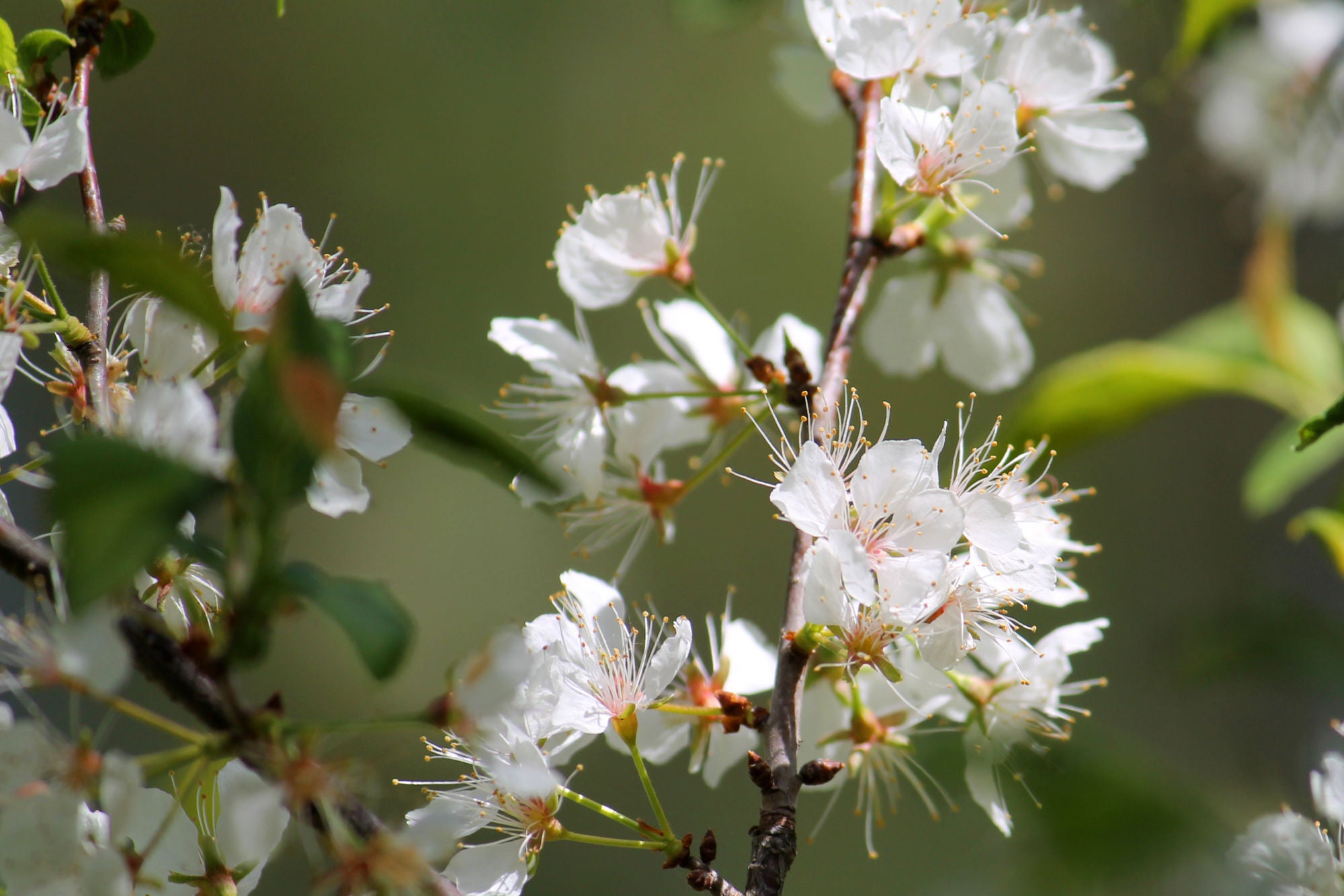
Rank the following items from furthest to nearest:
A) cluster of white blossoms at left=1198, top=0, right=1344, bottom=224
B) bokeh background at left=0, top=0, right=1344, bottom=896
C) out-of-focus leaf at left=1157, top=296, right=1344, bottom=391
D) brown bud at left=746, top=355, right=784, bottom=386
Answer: bokeh background at left=0, top=0, right=1344, bottom=896 < cluster of white blossoms at left=1198, top=0, right=1344, bottom=224 < out-of-focus leaf at left=1157, top=296, right=1344, bottom=391 < brown bud at left=746, top=355, right=784, bottom=386

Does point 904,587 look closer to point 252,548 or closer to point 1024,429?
point 252,548

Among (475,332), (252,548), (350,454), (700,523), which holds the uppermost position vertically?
(252,548)

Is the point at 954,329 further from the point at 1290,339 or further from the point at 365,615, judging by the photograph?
the point at 365,615

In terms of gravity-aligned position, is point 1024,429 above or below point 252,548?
below

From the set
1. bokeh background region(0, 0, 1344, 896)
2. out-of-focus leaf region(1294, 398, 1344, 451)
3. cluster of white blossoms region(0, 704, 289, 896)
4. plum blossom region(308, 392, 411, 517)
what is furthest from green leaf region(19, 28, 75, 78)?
bokeh background region(0, 0, 1344, 896)

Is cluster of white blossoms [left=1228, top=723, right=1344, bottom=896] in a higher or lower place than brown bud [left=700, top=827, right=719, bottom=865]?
higher

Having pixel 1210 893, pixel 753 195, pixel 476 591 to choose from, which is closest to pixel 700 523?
pixel 476 591

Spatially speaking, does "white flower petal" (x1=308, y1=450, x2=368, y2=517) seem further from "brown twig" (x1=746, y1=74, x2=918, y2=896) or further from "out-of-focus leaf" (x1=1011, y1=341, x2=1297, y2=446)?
"out-of-focus leaf" (x1=1011, y1=341, x2=1297, y2=446)

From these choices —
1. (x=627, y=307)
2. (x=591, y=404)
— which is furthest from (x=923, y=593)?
(x=627, y=307)

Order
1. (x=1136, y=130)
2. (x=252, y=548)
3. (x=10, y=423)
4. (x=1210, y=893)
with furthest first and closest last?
(x=1136, y=130)
(x=1210, y=893)
(x=10, y=423)
(x=252, y=548)
